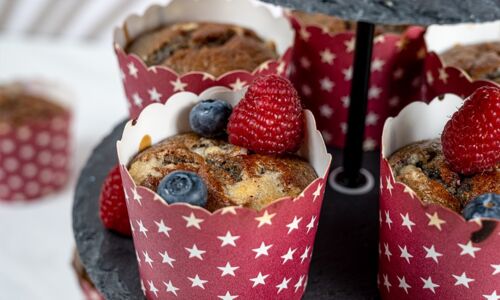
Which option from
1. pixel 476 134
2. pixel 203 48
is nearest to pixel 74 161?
pixel 203 48

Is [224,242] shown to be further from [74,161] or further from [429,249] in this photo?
[74,161]

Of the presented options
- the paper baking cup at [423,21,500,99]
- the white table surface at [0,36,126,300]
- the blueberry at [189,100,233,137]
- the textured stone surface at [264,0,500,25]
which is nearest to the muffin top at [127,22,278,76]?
the blueberry at [189,100,233,137]

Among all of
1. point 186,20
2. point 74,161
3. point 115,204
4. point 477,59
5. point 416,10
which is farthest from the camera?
point 74,161

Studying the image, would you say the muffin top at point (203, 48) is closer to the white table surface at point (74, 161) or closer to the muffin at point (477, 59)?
the muffin at point (477, 59)

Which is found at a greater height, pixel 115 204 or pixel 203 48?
pixel 203 48

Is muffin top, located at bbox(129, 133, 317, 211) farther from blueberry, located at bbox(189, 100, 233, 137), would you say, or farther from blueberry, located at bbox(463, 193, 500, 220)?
blueberry, located at bbox(463, 193, 500, 220)
